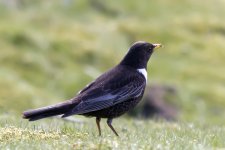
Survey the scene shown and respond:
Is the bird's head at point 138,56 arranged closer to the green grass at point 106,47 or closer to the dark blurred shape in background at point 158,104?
the green grass at point 106,47

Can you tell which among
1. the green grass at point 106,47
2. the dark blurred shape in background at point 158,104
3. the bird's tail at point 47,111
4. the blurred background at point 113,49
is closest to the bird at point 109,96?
the bird's tail at point 47,111

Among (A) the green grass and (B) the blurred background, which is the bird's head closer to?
(A) the green grass

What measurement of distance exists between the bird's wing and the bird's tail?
7.2 inches

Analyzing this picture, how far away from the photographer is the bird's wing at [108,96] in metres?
13.8

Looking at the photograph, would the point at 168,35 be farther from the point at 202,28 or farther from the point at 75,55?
the point at 75,55

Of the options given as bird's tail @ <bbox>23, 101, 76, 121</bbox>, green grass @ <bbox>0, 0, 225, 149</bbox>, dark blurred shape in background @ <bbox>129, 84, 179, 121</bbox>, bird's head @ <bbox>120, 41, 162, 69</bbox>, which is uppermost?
green grass @ <bbox>0, 0, 225, 149</bbox>

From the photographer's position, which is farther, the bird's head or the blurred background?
the blurred background

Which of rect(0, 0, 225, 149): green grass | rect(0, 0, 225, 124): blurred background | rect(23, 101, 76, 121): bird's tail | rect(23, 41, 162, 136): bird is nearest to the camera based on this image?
rect(23, 101, 76, 121): bird's tail

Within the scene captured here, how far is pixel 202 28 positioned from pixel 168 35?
1014 centimetres

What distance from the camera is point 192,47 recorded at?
10681 centimetres

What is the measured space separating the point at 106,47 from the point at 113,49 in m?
2.04

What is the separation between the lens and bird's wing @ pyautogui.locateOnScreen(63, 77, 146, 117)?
13820 millimetres

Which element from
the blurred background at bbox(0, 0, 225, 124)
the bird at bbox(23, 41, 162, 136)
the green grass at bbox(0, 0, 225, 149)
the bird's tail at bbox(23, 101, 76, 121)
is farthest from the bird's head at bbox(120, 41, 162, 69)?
the blurred background at bbox(0, 0, 225, 124)

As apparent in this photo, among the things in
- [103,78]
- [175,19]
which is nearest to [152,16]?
[175,19]
